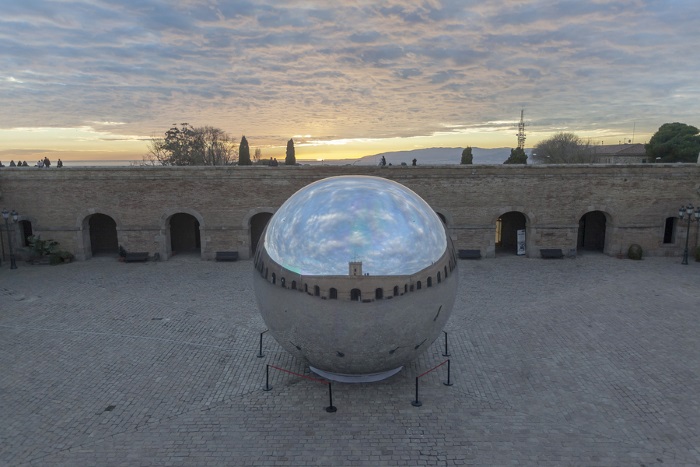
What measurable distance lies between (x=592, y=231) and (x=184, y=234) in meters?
22.1

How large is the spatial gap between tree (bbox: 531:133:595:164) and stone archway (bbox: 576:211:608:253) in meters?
35.3

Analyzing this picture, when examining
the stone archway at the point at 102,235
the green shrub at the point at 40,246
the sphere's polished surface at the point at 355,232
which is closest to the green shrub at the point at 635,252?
the sphere's polished surface at the point at 355,232

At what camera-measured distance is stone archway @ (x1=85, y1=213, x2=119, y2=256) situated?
75.3 feet

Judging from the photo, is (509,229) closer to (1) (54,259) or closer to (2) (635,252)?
(2) (635,252)

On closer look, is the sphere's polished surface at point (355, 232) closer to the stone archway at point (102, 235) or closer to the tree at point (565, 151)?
the stone archway at point (102, 235)

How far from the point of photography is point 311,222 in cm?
721

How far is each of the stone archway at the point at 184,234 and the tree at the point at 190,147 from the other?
2440 cm

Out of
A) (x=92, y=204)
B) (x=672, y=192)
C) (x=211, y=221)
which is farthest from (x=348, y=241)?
(x=672, y=192)

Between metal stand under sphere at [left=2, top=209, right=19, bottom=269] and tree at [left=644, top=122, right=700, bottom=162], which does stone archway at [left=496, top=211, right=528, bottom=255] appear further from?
tree at [left=644, top=122, right=700, bottom=162]

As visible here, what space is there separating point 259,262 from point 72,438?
4.33 meters

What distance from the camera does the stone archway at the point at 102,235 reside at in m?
22.9

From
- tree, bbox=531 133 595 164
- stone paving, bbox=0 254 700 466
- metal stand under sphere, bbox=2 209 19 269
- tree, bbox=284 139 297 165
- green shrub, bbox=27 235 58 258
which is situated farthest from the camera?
tree, bbox=531 133 595 164

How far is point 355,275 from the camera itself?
680 cm

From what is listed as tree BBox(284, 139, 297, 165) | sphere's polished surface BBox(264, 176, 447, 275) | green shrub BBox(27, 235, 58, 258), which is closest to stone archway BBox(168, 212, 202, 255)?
green shrub BBox(27, 235, 58, 258)
